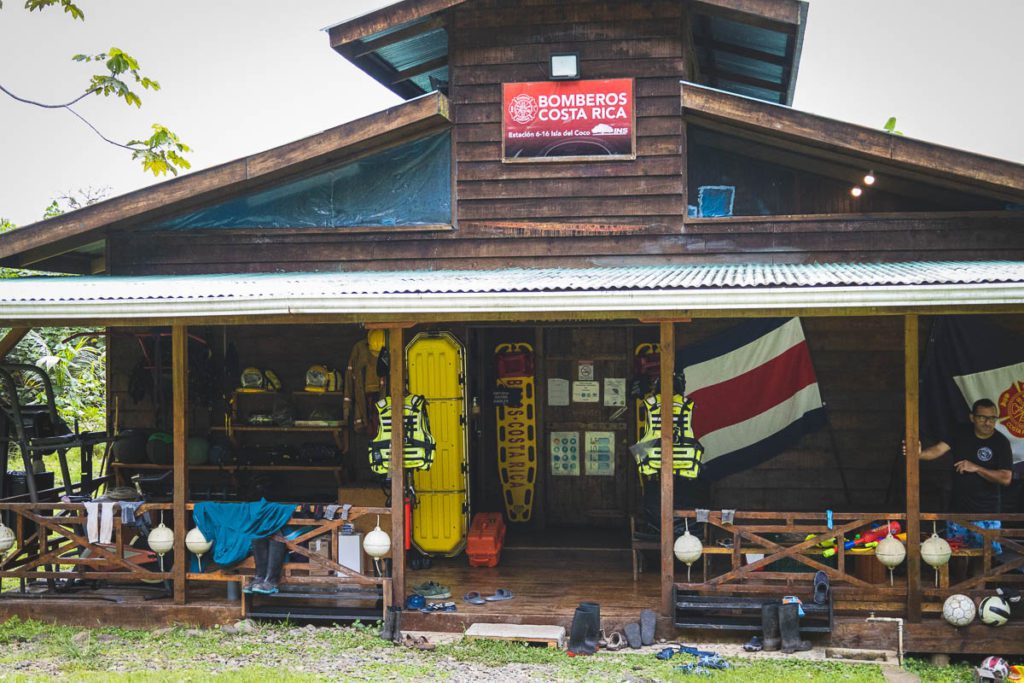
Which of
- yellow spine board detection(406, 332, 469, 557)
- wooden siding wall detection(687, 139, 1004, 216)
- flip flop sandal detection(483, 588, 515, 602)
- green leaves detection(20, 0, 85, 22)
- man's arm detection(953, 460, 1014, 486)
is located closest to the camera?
green leaves detection(20, 0, 85, 22)

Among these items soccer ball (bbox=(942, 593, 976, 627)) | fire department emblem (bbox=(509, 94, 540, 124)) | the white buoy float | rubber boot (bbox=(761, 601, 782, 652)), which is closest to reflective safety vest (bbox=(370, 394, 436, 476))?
the white buoy float

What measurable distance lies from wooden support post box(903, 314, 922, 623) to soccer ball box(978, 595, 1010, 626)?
44 centimetres

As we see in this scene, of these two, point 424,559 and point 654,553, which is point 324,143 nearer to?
point 424,559

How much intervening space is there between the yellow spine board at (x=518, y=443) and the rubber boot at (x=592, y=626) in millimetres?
2873

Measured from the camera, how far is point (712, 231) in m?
8.84

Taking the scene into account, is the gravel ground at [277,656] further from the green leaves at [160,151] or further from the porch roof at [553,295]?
the green leaves at [160,151]

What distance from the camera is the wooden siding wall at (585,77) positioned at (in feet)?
29.1

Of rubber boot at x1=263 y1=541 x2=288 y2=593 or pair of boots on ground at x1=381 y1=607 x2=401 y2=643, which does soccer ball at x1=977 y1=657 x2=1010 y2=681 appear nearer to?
pair of boots on ground at x1=381 y1=607 x2=401 y2=643

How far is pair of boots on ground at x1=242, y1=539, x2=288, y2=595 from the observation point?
767 cm

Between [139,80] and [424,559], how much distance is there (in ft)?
15.6

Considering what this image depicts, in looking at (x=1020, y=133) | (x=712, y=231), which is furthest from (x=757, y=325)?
(x=1020, y=133)

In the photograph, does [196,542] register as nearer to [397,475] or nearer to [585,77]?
[397,475]

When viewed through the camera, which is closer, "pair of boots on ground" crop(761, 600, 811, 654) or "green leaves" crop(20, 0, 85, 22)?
"green leaves" crop(20, 0, 85, 22)

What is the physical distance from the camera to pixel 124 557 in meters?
8.02
